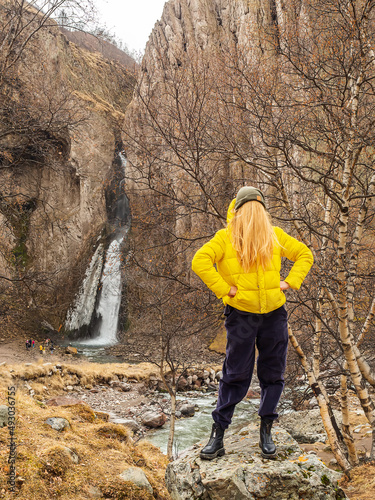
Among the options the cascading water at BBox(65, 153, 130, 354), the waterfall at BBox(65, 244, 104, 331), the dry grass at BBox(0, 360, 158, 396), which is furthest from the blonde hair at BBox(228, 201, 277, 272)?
the waterfall at BBox(65, 244, 104, 331)

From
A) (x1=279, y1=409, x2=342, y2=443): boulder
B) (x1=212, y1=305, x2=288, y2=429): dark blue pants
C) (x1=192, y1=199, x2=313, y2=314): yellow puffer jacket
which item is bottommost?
(x1=279, y1=409, x2=342, y2=443): boulder

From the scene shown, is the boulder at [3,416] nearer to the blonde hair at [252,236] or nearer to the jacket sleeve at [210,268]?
the jacket sleeve at [210,268]

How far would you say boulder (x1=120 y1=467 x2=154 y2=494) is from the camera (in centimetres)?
394

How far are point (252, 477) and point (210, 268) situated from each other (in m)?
1.54

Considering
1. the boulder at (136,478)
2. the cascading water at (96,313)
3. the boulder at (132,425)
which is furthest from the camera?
the cascading water at (96,313)

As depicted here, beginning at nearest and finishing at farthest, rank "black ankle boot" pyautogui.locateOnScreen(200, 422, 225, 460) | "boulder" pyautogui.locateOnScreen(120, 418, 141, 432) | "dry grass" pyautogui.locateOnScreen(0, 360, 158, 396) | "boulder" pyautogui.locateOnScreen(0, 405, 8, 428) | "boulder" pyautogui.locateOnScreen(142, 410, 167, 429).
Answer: "black ankle boot" pyautogui.locateOnScreen(200, 422, 225, 460), "boulder" pyautogui.locateOnScreen(0, 405, 8, 428), "boulder" pyautogui.locateOnScreen(120, 418, 141, 432), "boulder" pyautogui.locateOnScreen(142, 410, 167, 429), "dry grass" pyautogui.locateOnScreen(0, 360, 158, 396)

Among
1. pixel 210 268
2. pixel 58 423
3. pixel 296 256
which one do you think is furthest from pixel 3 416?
pixel 296 256

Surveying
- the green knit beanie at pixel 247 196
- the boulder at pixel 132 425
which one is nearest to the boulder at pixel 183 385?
the boulder at pixel 132 425

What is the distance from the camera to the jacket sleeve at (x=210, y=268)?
252 centimetres

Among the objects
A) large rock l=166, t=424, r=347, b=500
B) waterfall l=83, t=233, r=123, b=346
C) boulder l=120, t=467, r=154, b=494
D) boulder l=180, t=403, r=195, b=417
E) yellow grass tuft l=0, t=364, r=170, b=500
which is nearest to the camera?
large rock l=166, t=424, r=347, b=500

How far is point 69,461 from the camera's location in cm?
386

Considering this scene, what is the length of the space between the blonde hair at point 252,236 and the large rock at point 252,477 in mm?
1479

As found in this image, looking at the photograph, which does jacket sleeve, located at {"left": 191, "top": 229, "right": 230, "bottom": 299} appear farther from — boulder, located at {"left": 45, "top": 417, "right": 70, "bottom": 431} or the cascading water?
the cascading water

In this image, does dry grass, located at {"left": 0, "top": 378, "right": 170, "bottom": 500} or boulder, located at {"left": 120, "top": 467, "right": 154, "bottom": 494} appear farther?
boulder, located at {"left": 120, "top": 467, "right": 154, "bottom": 494}
